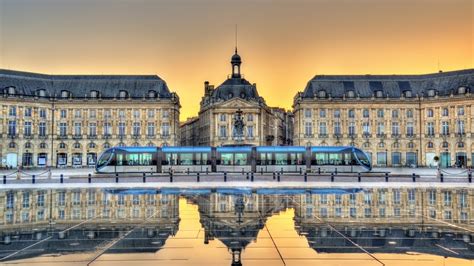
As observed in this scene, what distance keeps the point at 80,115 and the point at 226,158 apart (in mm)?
46814

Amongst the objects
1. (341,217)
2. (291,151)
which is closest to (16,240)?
(341,217)

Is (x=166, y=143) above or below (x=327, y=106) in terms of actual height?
below

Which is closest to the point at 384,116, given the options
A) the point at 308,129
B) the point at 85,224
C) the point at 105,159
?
the point at 308,129

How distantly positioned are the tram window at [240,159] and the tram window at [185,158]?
5586mm

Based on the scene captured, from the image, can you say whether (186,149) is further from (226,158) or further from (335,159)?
(335,159)

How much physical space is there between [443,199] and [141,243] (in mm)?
18883

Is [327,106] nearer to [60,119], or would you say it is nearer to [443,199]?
[60,119]

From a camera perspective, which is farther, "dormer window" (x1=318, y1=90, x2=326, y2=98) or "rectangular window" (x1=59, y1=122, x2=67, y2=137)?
"dormer window" (x1=318, y1=90, x2=326, y2=98)

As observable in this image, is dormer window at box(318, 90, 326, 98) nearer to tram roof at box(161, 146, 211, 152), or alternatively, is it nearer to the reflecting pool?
tram roof at box(161, 146, 211, 152)

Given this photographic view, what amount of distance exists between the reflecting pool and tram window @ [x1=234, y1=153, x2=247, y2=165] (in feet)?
112

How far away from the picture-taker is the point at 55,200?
2575 cm

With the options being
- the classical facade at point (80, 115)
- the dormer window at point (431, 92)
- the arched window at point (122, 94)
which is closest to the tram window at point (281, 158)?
→ the classical facade at point (80, 115)

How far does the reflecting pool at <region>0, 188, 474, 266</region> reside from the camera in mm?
11977

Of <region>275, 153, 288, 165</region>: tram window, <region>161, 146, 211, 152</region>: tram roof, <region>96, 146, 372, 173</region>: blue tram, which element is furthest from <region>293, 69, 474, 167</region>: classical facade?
<region>161, 146, 211, 152</region>: tram roof
